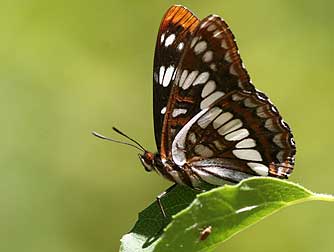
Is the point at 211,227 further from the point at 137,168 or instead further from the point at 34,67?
the point at 34,67

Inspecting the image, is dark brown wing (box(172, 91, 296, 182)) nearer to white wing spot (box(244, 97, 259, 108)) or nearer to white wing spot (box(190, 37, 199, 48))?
white wing spot (box(244, 97, 259, 108))

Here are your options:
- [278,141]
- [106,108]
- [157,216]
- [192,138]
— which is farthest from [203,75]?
[106,108]

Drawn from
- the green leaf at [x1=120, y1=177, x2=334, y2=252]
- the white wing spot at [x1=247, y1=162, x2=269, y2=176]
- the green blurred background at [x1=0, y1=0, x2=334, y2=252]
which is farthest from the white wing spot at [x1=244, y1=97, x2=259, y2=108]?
the green blurred background at [x1=0, y1=0, x2=334, y2=252]

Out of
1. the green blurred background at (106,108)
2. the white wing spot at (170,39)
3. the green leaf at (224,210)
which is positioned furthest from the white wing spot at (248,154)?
the green blurred background at (106,108)

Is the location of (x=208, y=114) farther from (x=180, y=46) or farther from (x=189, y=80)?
(x=180, y=46)

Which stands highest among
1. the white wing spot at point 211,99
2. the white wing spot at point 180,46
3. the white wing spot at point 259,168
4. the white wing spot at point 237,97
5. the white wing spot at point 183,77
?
the white wing spot at point 180,46

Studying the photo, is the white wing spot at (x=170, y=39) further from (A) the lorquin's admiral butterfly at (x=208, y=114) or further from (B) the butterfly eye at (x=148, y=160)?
(B) the butterfly eye at (x=148, y=160)

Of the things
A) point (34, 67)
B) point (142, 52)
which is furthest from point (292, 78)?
point (34, 67)
